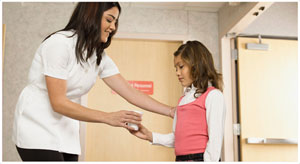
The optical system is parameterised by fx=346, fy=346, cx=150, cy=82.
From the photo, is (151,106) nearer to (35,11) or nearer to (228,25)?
(228,25)

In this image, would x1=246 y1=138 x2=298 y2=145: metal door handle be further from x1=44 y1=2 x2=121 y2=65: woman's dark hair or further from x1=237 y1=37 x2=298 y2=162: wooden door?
x1=44 y1=2 x2=121 y2=65: woman's dark hair

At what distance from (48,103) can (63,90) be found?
88 mm

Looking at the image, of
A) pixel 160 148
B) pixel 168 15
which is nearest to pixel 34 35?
pixel 168 15

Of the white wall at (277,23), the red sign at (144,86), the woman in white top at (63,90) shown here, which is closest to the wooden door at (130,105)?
the red sign at (144,86)

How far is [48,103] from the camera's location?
1256 mm

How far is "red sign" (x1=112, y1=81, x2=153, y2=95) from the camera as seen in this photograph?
3113mm

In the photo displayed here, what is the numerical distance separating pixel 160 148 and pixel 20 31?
160 centimetres

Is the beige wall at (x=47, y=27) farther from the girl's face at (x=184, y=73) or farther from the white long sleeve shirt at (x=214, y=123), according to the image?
the white long sleeve shirt at (x=214, y=123)

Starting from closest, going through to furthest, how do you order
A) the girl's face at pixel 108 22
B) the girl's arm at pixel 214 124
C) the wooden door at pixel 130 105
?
1. the girl's face at pixel 108 22
2. the girl's arm at pixel 214 124
3. the wooden door at pixel 130 105

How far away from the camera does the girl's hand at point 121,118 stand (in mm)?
1291

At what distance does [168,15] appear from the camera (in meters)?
3.22

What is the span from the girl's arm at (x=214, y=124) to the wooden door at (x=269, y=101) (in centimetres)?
141

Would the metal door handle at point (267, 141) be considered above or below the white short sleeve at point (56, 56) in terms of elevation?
below

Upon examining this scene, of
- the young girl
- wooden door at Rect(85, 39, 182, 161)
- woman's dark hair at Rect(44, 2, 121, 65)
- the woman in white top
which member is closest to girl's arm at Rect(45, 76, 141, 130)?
the woman in white top
